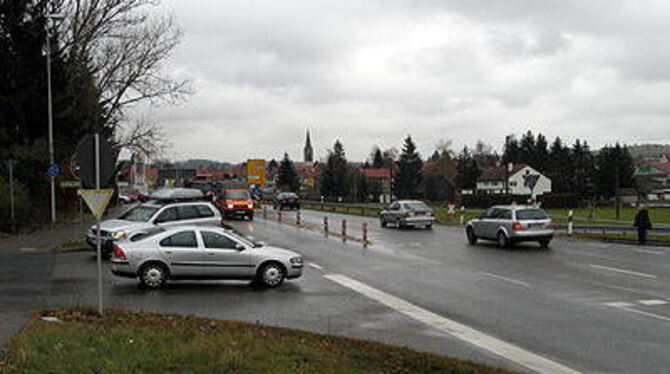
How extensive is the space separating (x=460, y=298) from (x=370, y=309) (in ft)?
7.51

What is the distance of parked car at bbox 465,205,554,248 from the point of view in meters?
26.4

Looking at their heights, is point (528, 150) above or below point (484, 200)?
above

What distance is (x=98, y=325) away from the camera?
1019 cm

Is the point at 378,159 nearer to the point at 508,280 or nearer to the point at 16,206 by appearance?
the point at 16,206

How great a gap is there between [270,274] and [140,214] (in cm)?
844

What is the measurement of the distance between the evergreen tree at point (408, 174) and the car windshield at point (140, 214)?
3600 inches

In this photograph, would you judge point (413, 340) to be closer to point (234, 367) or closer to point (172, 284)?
point (234, 367)

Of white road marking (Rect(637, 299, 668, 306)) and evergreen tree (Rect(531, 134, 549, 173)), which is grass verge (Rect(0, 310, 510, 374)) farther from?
evergreen tree (Rect(531, 134, 549, 173))

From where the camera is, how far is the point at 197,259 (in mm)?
15633

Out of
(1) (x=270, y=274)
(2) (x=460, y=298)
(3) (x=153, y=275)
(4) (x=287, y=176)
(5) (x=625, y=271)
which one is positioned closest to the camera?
(2) (x=460, y=298)

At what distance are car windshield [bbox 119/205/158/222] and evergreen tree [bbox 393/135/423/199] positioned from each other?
91.4 m

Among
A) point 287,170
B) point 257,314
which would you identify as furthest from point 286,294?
point 287,170

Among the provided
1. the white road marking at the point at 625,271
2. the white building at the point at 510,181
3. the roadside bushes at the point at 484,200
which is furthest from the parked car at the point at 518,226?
the white building at the point at 510,181

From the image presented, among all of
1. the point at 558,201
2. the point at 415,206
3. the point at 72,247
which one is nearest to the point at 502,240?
the point at 415,206
